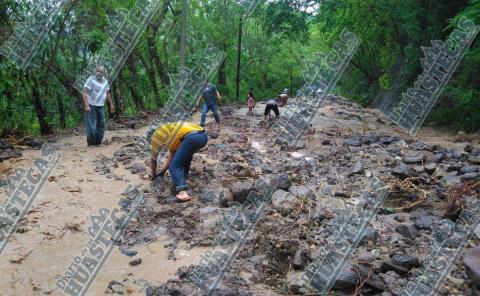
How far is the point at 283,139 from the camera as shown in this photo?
343 inches

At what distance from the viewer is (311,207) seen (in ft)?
15.1

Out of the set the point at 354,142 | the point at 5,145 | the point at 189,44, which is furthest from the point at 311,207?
the point at 189,44

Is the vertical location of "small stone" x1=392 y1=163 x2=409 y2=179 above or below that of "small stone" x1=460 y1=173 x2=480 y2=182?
below

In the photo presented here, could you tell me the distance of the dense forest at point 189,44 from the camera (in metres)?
9.27

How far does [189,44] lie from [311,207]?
54.7ft

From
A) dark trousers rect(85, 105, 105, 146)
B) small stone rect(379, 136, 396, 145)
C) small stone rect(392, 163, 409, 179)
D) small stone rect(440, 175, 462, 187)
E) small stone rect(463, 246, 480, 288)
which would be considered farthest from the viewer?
small stone rect(379, 136, 396, 145)

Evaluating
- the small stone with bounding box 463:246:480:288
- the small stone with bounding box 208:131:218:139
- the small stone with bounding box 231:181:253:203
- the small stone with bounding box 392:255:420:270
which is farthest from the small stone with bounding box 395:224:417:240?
the small stone with bounding box 208:131:218:139

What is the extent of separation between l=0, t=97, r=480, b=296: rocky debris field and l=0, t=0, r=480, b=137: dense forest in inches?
124

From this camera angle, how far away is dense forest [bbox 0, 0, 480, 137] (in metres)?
9.27

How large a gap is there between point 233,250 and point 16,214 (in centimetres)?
277

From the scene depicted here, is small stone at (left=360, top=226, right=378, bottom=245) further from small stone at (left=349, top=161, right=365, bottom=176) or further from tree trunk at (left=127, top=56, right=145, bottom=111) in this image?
tree trunk at (left=127, top=56, right=145, bottom=111)

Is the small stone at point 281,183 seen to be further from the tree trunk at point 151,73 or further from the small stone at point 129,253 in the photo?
the tree trunk at point 151,73

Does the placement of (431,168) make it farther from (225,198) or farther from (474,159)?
(225,198)

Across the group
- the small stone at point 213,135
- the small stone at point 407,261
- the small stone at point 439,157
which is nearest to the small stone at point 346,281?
the small stone at point 407,261
